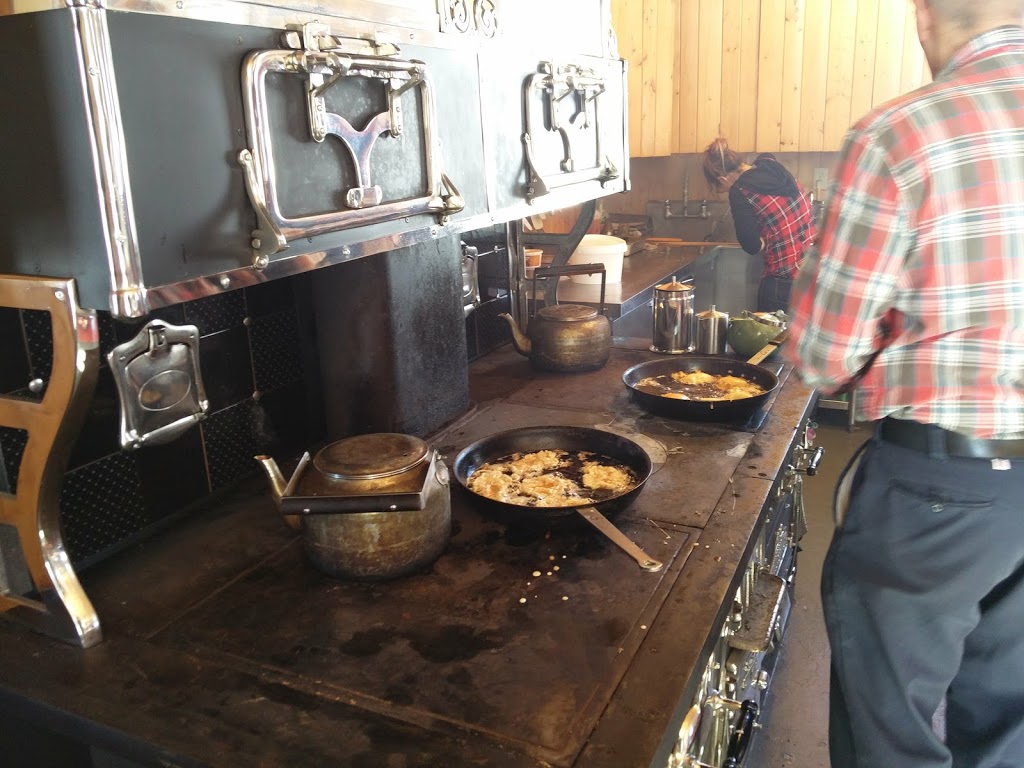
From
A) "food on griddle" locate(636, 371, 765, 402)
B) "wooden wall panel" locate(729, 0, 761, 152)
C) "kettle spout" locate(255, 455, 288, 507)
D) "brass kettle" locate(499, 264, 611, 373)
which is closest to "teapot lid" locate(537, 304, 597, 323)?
"brass kettle" locate(499, 264, 611, 373)

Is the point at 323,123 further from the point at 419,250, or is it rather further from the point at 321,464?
the point at 419,250

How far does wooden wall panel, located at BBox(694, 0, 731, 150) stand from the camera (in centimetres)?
450

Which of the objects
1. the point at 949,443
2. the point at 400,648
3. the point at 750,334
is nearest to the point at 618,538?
the point at 400,648

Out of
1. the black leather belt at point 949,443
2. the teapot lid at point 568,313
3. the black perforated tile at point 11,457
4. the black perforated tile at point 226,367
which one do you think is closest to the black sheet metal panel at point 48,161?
the black perforated tile at point 11,457

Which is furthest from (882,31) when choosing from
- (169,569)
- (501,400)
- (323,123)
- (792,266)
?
(169,569)

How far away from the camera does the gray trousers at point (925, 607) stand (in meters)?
1.20

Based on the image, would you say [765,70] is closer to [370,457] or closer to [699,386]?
[699,386]

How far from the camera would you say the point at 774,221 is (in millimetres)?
3820

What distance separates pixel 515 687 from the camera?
96 cm

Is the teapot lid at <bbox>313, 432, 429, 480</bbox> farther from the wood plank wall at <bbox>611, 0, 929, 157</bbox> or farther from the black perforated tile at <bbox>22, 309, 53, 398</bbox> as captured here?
the wood plank wall at <bbox>611, 0, 929, 157</bbox>

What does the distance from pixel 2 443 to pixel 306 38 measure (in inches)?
25.2

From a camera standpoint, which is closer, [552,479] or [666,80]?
[552,479]

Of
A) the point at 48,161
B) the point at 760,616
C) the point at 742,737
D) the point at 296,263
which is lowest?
→ the point at 742,737

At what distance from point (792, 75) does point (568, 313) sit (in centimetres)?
298
